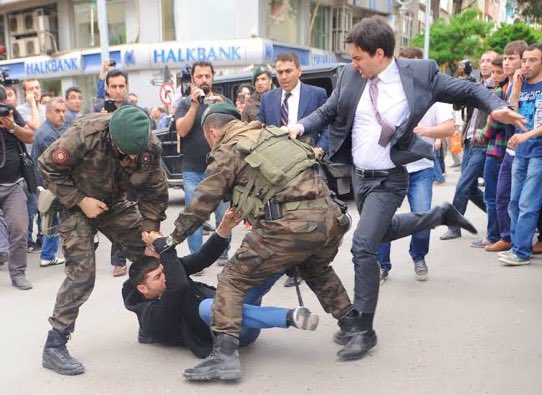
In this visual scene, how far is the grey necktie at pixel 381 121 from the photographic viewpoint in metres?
3.37

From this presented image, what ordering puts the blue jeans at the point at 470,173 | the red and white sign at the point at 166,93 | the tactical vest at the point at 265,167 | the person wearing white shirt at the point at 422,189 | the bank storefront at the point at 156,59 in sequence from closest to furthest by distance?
1. the tactical vest at the point at 265,167
2. the person wearing white shirt at the point at 422,189
3. the blue jeans at the point at 470,173
4. the red and white sign at the point at 166,93
5. the bank storefront at the point at 156,59

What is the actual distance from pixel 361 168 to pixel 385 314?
1.08 m

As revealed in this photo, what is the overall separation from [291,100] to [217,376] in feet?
8.29

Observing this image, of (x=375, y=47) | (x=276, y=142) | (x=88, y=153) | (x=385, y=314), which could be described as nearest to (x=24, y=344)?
(x=88, y=153)

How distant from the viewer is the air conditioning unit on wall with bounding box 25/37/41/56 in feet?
76.1

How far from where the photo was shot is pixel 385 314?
3957mm

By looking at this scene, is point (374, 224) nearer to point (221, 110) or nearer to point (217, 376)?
point (221, 110)

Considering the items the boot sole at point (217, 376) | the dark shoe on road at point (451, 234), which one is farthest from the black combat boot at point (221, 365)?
the dark shoe on road at point (451, 234)

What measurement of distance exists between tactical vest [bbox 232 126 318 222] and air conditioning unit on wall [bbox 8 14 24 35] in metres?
24.2

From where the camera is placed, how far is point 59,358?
3.17 meters

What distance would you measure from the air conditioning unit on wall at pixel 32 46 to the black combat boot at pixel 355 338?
75.5ft

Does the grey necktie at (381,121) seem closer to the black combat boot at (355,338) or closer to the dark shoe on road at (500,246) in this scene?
the black combat boot at (355,338)

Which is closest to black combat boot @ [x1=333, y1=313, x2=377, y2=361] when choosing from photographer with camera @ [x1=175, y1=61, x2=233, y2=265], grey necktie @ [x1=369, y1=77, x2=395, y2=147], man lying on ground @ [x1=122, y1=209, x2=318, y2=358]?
man lying on ground @ [x1=122, y1=209, x2=318, y2=358]

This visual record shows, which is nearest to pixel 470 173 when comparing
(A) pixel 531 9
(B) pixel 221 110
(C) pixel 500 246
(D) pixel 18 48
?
(C) pixel 500 246
